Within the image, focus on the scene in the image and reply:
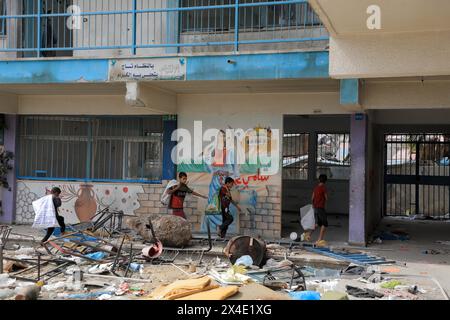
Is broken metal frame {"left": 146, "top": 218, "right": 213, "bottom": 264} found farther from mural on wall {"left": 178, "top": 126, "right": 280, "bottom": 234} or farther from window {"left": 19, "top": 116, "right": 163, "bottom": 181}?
window {"left": 19, "top": 116, "right": 163, "bottom": 181}

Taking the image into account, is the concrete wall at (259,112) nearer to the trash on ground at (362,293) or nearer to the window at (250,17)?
the window at (250,17)

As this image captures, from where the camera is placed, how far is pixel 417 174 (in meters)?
16.3

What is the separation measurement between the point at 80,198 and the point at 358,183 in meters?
6.56

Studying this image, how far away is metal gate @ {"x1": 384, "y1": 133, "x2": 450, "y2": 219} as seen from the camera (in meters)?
16.0

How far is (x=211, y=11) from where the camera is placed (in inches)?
446

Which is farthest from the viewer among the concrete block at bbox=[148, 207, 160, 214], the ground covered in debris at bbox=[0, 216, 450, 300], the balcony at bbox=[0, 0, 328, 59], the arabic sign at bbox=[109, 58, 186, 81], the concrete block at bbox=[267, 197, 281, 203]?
the concrete block at bbox=[148, 207, 160, 214]

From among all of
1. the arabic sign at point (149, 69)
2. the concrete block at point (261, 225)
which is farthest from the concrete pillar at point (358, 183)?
the arabic sign at point (149, 69)

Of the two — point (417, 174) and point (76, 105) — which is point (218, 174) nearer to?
point (76, 105)

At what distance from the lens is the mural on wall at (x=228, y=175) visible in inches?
443

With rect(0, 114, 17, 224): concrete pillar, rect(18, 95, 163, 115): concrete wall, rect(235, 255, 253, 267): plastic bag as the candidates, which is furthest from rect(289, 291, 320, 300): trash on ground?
rect(0, 114, 17, 224): concrete pillar

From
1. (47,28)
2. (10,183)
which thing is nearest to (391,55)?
(47,28)

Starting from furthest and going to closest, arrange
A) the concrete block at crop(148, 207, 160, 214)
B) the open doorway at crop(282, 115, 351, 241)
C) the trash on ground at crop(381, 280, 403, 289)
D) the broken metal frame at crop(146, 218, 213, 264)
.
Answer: the open doorway at crop(282, 115, 351, 241), the concrete block at crop(148, 207, 160, 214), the broken metal frame at crop(146, 218, 213, 264), the trash on ground at crop(381, 280, 403, 289)

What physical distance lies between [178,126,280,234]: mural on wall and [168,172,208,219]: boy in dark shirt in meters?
0.89

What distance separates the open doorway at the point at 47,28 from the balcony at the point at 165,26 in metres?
0.02
